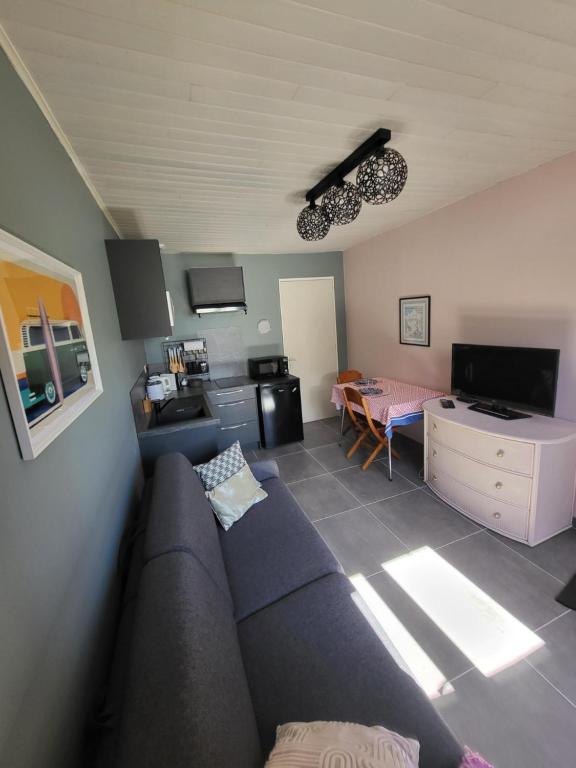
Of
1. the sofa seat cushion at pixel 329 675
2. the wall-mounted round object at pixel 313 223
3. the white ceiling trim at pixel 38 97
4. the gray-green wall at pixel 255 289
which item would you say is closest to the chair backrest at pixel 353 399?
the gray-green wall at pixel 255 289

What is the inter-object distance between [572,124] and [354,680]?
2.61m

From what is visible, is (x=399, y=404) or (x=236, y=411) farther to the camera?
(x=236, y=411)

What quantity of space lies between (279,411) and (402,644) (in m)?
2.57

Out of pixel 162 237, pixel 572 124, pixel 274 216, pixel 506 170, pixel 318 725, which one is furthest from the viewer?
pixel 162 237

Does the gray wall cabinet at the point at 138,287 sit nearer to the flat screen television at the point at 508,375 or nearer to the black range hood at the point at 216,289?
the black range hood at the point at 216,289

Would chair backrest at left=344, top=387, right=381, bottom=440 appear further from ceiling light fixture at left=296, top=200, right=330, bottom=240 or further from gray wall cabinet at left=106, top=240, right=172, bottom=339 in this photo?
gray wall cabinet at left=106, top=240, right=172, bottom=339

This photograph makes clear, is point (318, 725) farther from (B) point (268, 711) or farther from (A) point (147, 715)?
(A) point (147, 715)

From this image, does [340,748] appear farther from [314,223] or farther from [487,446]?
[314,223]

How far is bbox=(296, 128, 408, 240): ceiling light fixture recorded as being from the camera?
4.28ft

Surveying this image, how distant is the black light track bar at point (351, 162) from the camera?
1426 millimetres

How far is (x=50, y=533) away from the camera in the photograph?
→ 799 millimetres

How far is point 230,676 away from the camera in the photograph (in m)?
0.83

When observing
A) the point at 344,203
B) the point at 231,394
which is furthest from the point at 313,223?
the point at 231,394

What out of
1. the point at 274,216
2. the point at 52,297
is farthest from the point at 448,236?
the point at 52,297
